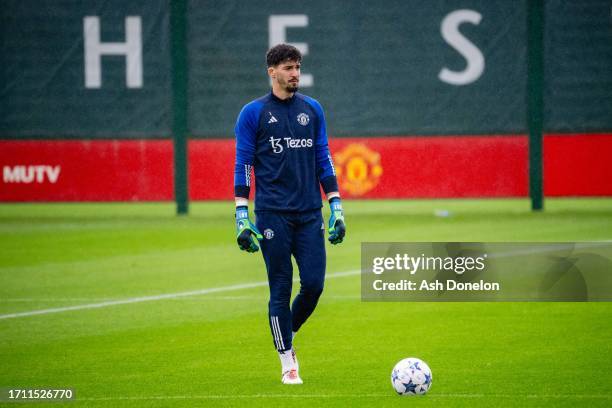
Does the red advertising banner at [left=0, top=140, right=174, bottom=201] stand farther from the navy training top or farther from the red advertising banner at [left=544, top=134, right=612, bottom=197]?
the navy training top

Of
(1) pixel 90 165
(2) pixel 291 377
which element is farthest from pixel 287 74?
(1) pixel 90 165

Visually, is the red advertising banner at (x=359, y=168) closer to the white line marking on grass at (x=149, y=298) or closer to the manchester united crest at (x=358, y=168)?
the manchester united crest at (x=358, y=168)

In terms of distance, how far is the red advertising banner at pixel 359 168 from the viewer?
2391 centimetres

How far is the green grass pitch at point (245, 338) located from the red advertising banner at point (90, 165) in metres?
Answer: 5.60

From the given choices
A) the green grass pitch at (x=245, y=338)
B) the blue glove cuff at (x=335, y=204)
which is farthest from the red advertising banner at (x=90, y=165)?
the blue glove cuff at (x=335, y=204)

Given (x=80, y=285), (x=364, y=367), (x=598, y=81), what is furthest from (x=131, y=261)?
(x=598, y=81)

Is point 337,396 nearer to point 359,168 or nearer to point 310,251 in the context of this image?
point 310,251

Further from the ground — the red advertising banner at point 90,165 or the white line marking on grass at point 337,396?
the red advertising banner at point 90,165

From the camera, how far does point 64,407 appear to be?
298 inches

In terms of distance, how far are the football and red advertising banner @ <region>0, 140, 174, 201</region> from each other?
1682 centimetres

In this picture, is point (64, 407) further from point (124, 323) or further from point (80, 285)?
point (80, 285)

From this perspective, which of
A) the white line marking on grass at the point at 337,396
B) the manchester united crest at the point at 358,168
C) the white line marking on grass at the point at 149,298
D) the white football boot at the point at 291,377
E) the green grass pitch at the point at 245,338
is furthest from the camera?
the manchester united crest at the point at 358,168

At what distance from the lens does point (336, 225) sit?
841cm

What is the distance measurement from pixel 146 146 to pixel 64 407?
670 inches
